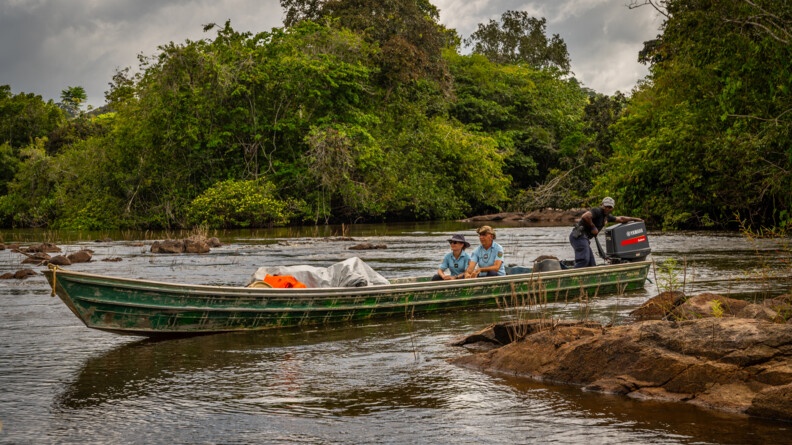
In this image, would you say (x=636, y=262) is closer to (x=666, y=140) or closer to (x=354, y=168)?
(x=666, y=140)

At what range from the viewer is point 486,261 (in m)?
13.2

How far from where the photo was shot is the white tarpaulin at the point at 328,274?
12.2 meters

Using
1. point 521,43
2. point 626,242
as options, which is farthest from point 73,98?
point 626,242

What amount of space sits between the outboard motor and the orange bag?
6.11 metres

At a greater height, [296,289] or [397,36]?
[397,36]

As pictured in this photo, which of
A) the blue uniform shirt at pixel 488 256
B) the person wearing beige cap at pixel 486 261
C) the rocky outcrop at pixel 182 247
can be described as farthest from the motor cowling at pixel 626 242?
the rocky outcrop at pixel 182 247

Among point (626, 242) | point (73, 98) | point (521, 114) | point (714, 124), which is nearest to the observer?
point (626, 242)

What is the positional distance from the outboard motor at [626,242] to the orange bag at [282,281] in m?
6.11

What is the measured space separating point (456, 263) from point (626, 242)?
148 inches

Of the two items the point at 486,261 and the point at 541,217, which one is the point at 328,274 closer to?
the point at 486,261

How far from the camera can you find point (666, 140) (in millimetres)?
30094

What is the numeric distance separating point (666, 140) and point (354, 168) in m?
14.9

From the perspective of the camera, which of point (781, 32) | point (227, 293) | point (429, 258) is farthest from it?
point (429, 258)

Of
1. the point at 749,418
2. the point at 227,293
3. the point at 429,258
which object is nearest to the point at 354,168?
the point at 429,258
